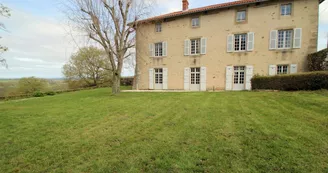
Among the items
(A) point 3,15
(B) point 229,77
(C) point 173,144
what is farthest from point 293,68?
(A) point 3,15

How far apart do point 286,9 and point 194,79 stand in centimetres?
770

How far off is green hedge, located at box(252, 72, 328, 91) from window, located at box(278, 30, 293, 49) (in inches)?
144

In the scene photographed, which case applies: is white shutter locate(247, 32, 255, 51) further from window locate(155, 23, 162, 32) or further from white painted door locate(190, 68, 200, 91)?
window locate(155, 23, 162, 32)

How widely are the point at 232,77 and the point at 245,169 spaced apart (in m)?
10.3

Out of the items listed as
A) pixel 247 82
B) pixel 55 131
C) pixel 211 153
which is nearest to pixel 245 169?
pixel 211 153

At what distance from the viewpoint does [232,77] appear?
11.0 meters

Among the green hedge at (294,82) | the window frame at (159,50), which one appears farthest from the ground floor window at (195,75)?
the green hedge at (294,82)

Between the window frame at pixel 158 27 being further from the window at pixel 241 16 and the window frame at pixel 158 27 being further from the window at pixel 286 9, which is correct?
the window at pixel 286 9

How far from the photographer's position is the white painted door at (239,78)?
10.9 metres

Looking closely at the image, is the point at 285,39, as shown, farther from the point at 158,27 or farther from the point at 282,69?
the point at 158,27

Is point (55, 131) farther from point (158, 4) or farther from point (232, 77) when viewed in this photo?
point (232, 77)

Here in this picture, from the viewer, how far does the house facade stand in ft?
31.4

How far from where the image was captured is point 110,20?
8.18 m

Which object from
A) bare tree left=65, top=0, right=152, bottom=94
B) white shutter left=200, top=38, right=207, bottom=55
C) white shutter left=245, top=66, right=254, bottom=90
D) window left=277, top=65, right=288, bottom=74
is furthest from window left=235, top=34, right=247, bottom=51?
bare tree left=65, top=0, right=152, bottom=94
